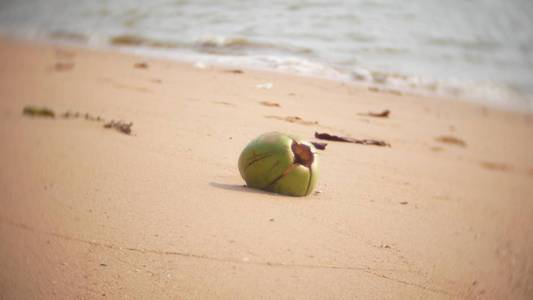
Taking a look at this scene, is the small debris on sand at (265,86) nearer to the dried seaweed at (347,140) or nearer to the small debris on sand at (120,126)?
the dried seaweed at (347,140)

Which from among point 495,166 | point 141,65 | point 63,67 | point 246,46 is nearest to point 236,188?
point 246,46

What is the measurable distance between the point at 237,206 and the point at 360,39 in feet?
7.03

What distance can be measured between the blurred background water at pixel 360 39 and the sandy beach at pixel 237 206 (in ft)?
0.75

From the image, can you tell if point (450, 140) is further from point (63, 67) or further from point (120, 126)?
point (63, 67)

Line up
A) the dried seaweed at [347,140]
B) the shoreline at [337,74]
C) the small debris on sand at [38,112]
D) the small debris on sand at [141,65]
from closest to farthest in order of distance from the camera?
1. the dried seaweed at [347,140]
2. the shoreline at [337,74]
3. the small debris on sand at [38,112]
4. the small debris on sand at [141,65]

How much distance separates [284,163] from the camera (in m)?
2.14

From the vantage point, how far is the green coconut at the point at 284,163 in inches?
84.4

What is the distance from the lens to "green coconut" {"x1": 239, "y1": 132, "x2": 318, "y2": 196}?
2.14 m

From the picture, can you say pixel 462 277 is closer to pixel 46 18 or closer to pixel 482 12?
pixel 482 12

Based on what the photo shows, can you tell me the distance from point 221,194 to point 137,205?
1.17 ft

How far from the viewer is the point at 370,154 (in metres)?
2.89

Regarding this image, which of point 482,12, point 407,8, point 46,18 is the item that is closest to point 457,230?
point 407,8

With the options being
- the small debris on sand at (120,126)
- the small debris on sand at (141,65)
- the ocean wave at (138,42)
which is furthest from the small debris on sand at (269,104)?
the small debris on sand at (141,65)

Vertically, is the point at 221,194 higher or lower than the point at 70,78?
higher
